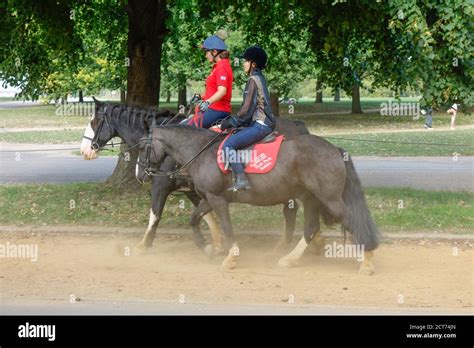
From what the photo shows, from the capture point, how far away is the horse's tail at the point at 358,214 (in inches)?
402

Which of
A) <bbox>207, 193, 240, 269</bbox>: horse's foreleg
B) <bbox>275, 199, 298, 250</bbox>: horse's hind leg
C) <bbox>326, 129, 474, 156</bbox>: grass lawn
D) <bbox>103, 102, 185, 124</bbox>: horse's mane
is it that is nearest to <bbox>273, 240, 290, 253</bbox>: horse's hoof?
<bbox>275, 199, 298, 250</bbox>: horse's hind leg

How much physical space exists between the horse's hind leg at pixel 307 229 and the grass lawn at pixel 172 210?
2399 millimetres

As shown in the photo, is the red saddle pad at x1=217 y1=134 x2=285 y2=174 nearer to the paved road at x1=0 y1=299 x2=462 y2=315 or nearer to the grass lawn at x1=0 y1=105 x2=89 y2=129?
the paved road at x1=0 y1=299 x2=462 y2=315

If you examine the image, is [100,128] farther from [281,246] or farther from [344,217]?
[344,217]

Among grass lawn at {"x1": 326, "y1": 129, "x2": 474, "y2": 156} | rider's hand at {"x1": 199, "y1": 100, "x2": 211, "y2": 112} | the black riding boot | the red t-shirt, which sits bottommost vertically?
grass lawn at {"x1": 326, "y1": 129, "x2": 474, "y2": 156}

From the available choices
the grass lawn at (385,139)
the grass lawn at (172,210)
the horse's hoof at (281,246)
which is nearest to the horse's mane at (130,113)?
the grass lawn at (172,210)

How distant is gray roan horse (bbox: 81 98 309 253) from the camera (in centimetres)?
1164

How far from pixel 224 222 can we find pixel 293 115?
109ft

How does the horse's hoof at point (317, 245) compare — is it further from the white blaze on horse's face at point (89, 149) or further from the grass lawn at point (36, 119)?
the grass lawn at point (36, 119)

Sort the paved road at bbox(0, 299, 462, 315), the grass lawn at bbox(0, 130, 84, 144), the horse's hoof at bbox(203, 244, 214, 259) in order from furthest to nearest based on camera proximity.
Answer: the grass lawn at bbox(0, 130, 84, 144)
the horse's hoof at bbox(203, 244, 214, 259)
the paved road at bbox(0, 299, 462, 315)

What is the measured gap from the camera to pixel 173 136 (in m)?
10.9

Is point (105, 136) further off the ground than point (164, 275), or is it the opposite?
point (105, 136)

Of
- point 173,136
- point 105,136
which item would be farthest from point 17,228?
point 173,136

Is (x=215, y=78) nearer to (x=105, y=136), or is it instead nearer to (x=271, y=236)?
(x=105, y=136)
